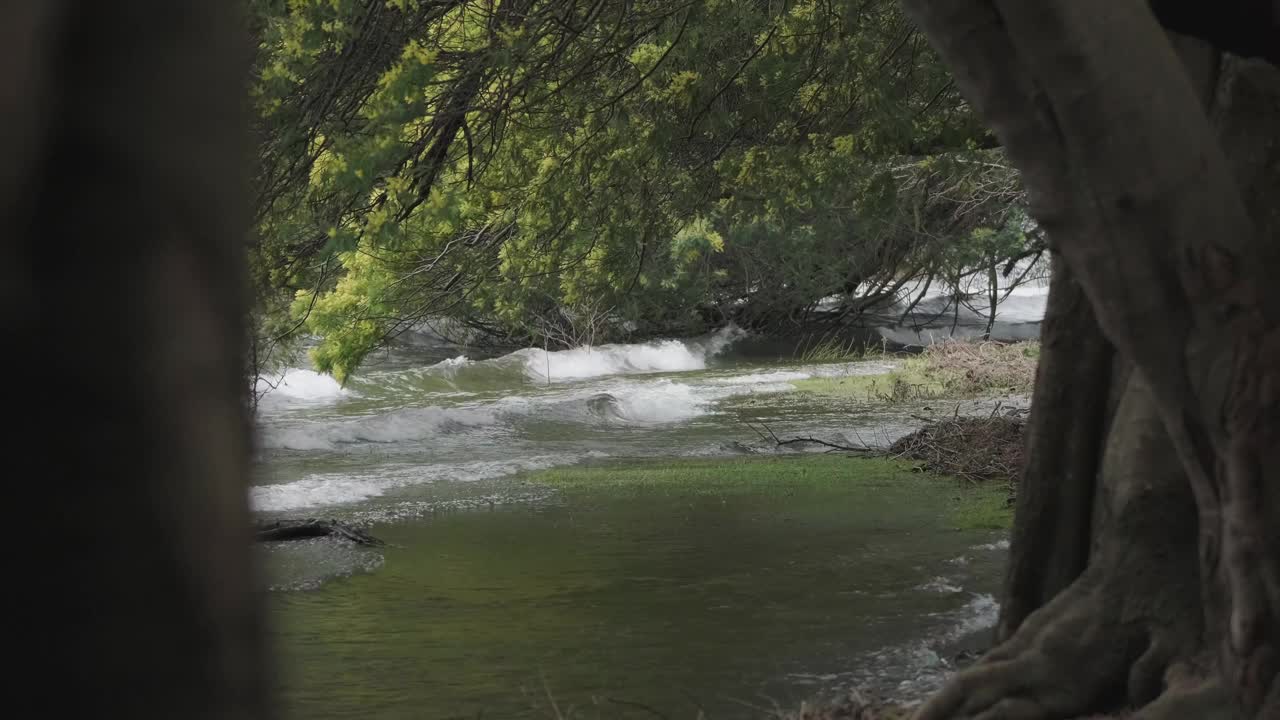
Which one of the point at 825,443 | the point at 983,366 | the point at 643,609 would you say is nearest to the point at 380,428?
the point at 825,443

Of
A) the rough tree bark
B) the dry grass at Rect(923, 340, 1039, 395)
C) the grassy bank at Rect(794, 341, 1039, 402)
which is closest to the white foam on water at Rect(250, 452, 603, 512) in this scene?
the grassy bank at Rect(794, 341, 1039, 402)

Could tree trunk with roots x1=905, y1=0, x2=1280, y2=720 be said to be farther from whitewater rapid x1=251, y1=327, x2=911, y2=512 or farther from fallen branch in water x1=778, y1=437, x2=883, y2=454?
fallen branch in water x1=778, y1=437, x2=883, y2=454

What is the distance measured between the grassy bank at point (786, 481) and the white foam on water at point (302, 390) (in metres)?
Result: 12.0

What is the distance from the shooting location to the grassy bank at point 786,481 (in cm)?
1226

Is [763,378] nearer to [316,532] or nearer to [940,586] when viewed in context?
[316,532]

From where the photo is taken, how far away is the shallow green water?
6.50m

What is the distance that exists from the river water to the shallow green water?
2 centimetres

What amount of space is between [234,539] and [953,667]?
236 inches

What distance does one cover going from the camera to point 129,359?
0.84 m

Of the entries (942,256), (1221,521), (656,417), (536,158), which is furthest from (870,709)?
(942,256)

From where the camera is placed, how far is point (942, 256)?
25578 millimetres

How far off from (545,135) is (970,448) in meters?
5.79

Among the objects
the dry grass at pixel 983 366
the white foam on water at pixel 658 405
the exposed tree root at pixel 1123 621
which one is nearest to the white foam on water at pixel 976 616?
the exposed tree root at pixel 1123 621

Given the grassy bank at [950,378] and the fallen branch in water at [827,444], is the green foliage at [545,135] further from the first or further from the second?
the grassy bank at [950,378]
